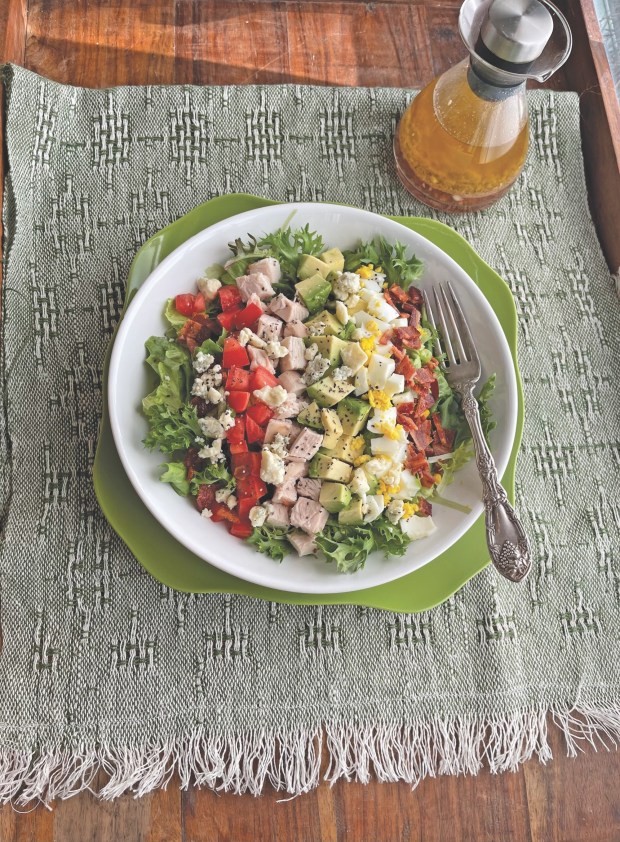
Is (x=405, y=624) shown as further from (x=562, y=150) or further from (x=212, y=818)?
(x=562, y=150)

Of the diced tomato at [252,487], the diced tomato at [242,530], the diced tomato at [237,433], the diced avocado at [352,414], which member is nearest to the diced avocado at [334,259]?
the diced avocado at [352,414]

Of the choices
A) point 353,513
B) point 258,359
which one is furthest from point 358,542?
point 258,359

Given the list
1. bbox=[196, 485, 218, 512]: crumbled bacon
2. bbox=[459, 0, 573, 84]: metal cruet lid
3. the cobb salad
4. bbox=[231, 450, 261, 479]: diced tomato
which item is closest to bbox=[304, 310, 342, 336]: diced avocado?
the cobb salad

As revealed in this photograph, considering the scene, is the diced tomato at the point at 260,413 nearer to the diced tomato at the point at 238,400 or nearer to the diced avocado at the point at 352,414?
the diced tomato at the point at 238,400

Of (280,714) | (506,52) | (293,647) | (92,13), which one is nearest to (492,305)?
(506,52)

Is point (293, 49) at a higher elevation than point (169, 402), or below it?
higher

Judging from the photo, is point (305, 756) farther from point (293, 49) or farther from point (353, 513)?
→ point (293, 49)
